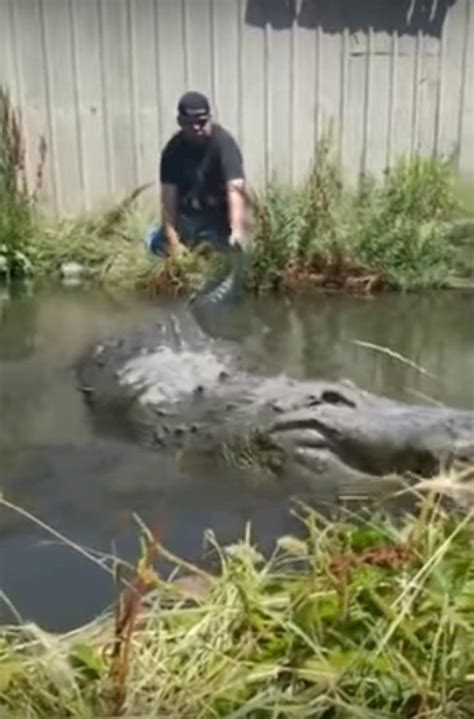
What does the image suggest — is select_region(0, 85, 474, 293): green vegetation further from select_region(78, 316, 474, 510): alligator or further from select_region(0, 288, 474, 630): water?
select_region(78, 316, 474, 510): alligator

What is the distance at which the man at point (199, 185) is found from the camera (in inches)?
281

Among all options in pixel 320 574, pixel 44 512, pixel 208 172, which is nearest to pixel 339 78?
pixel 208 172

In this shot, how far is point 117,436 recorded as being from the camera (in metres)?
5.09

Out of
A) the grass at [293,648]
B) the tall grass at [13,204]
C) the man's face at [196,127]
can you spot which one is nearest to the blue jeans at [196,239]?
the man's face at [196,127]

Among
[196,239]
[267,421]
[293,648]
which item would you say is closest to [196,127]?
[196,239]

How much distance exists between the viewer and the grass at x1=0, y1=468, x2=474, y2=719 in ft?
7.86

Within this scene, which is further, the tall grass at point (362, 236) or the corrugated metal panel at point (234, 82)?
the corrugated metal panel at point (234, 82)

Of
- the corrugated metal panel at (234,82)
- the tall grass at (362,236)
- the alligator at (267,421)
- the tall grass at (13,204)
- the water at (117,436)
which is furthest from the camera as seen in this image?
the corrugated metal panel at (234,82)

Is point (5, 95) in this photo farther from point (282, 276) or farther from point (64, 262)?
point (282, 276)

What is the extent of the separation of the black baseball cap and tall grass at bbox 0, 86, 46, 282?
1.22m

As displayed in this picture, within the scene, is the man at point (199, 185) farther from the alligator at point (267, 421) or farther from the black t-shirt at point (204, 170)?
the alligator at point (267, 421)

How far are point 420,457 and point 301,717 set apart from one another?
201 cm

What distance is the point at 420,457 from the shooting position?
427cm

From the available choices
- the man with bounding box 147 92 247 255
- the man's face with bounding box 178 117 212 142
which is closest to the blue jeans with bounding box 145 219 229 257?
the man with bounding box 147 92 247 255
